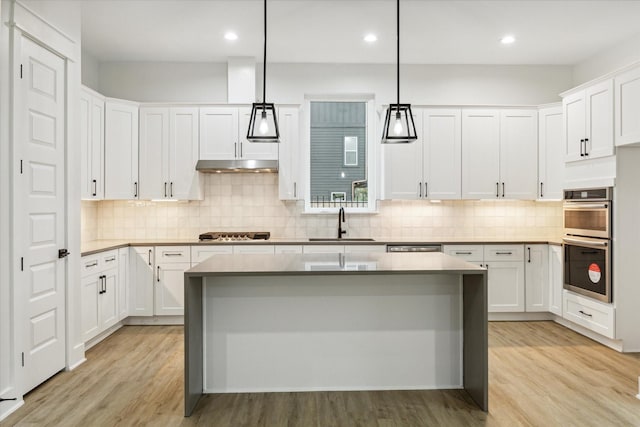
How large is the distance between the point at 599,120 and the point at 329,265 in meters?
3.01

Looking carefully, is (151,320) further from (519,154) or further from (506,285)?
(519,154)

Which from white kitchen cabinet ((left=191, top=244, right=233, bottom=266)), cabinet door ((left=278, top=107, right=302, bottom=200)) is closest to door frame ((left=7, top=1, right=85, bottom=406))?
white kitchen cabinet ((left=191, top=244, right=233, bottom=266))

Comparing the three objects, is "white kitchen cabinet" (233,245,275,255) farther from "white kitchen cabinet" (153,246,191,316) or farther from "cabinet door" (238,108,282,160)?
"cabinet door" (238,108,282,160)

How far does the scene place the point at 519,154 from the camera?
514 cm

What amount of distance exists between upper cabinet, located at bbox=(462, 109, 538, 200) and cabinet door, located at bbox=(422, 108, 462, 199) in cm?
8

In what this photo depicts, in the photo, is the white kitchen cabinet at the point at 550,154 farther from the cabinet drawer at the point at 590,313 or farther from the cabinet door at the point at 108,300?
the cabinet door at the point at 108,300

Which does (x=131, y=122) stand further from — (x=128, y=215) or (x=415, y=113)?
(x=415, y=113)

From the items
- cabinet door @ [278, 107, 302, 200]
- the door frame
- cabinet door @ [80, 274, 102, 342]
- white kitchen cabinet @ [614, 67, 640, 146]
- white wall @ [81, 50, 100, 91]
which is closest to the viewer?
the door frame

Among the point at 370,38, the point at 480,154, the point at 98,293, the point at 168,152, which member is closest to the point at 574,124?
the point at 480,154

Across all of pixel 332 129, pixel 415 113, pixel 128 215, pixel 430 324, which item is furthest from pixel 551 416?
pixel 128 215

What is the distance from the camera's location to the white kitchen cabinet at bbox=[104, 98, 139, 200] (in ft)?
15.6

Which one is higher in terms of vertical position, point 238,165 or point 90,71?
point 90,71

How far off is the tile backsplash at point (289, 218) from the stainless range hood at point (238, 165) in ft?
1.38

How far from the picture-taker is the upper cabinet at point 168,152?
4.97 m
